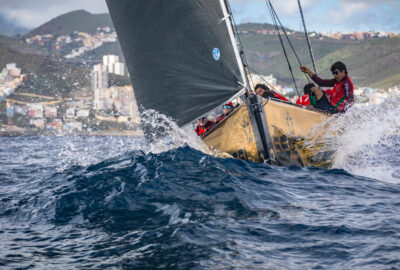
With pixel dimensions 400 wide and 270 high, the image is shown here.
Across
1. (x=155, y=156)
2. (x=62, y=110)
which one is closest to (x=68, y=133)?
(x=62, y=110)

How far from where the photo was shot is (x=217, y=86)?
22.1ft

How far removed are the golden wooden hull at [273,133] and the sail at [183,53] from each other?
48 cm

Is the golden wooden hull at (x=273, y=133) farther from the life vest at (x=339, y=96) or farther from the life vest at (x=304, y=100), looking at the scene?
the life vest at (x=304, y=100)

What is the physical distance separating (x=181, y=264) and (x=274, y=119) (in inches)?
158

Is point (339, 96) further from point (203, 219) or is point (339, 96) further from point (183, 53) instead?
point (203, 219)

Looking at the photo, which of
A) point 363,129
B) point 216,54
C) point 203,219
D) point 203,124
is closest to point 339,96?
point 363,129

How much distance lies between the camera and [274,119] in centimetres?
638

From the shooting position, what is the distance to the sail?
6.68 m

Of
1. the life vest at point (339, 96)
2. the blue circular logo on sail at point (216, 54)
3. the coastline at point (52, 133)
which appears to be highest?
the coastline at point (52, 133)

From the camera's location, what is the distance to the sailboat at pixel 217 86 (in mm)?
6441

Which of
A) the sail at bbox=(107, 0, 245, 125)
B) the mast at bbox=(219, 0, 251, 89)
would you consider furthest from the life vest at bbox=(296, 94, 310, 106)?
the sail at bbox=(107, 0, 245, 125)

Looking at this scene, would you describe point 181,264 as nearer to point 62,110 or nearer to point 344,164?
point 344,164

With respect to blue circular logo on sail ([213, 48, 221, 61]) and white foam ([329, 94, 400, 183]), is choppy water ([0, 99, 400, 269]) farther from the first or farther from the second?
blue circular logo on sail ([213, 48, 221, 61])

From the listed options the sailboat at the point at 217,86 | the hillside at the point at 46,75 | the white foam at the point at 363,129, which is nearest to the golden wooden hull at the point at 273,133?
the sailboat at the point at 217,86
